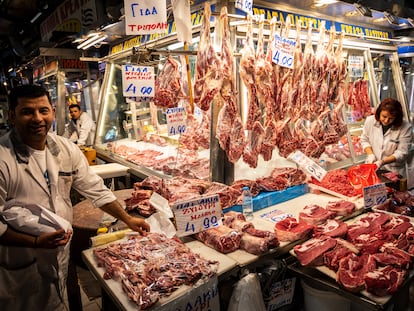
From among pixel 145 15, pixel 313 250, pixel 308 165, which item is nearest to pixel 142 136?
pixel 308 165

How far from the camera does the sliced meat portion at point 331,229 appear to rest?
2.93 metres

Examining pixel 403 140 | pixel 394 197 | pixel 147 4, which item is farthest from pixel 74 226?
pixel 403 140

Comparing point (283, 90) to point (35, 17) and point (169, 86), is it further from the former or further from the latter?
point (35, 17)

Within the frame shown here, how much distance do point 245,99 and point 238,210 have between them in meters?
1.44

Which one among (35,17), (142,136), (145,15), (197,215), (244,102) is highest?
(35,17)

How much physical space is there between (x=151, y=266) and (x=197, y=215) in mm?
629

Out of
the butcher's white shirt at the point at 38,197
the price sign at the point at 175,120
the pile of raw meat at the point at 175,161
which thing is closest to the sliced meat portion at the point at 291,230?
the pile of raw meat at the point at 175,161

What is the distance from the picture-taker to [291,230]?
2943 mm

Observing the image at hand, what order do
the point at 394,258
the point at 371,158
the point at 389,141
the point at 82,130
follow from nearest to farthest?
the point at 394,258
the point at 371,158
the point at 389,141
the point at 82,130

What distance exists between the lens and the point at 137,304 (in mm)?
1949

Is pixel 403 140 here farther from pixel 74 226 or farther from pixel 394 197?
pixel 74 226

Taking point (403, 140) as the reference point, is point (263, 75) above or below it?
above

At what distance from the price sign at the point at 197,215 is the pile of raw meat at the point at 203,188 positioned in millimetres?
530

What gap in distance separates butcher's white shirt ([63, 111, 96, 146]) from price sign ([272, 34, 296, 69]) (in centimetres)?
612
